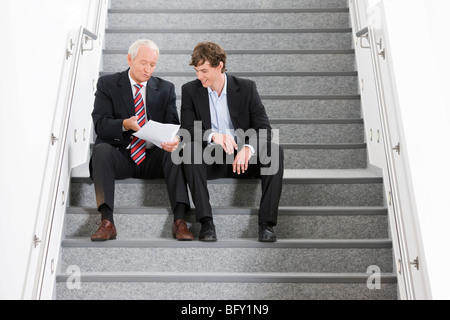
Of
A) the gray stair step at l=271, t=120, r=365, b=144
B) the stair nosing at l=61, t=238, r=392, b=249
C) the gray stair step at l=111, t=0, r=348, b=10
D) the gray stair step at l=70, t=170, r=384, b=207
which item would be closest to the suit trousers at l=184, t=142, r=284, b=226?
the stair nosing at l=61, t=238, r=392, b=249

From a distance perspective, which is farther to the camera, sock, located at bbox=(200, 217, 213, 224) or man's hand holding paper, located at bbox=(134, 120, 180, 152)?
man's hand holding paper, located at bbox=(134, 120, 180, 152)

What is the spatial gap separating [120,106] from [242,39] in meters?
1.47

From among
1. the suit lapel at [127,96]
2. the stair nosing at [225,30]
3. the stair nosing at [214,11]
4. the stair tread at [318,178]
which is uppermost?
the stair nosing at [214,11]

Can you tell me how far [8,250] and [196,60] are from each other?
135 centimetres

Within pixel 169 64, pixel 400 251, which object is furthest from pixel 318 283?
pixel 169 64

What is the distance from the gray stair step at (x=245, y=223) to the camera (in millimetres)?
3035

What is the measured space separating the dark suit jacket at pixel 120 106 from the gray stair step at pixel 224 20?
131 centimetres

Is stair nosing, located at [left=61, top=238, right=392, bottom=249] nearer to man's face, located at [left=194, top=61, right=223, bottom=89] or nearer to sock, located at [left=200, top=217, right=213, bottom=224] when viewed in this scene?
sock, located at [left=200, top=217, right=213, bottom=224]

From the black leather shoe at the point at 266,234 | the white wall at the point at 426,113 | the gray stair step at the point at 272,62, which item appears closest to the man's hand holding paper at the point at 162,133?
the black leather shoe at the point at 266,234

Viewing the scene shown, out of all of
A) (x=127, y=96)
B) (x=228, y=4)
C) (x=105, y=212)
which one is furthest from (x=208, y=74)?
(x=228, y=4)

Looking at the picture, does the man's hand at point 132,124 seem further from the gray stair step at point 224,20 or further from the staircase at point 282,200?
the gray stair step at point 224,20

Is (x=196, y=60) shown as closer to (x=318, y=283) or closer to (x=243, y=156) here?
(x=243, y=156)

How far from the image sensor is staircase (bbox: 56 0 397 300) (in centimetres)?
273

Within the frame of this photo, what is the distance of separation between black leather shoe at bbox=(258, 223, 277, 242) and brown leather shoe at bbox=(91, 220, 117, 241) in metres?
0.67
